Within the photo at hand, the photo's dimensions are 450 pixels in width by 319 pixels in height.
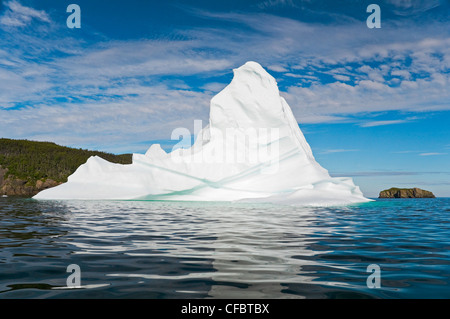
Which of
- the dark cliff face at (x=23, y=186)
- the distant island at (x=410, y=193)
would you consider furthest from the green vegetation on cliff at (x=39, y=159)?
the distant island at (x=410, y=193)

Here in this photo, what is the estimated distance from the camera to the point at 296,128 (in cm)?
3139

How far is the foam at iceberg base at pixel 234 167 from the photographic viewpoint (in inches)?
1025

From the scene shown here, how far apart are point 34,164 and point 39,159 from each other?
25.7ft

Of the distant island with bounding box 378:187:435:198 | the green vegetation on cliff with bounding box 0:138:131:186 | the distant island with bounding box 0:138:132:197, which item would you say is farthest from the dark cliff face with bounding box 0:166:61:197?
the distant island with bounding box 378:187:435:198

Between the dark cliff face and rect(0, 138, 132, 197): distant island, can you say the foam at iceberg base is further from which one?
the dark cliff face

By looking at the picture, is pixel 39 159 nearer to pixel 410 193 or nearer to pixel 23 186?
pixel 23 186

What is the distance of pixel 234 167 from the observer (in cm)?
2688

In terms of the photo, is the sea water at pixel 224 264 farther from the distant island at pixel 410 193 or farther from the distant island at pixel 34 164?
the distant island at pixel 34 164

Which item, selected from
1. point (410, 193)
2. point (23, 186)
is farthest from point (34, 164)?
point (410, 193)

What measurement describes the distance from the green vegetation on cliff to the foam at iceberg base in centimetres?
7999
